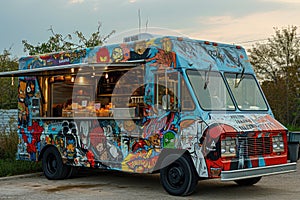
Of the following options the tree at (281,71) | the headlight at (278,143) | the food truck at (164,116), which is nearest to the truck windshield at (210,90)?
the food truck at (164,116)

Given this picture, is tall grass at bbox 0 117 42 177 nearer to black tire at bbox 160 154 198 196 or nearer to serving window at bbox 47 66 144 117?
serving window at bbox 47 66 144 117

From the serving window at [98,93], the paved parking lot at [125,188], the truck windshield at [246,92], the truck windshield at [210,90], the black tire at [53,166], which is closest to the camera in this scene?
the truck windshield at [210,90]

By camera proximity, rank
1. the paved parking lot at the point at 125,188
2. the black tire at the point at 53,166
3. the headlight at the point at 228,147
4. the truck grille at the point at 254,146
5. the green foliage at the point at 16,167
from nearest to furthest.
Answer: the headlight at the point at 228,147 → the truck grille at the point at 254,146 → the paved parking lot at the point at 125,188 → the black tire at the point at 53,166 → the green foliage at the point at 16,167

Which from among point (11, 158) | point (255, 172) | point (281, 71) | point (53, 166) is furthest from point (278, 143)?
point (281, 71)

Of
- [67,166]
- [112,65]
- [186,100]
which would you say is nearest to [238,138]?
[186,100]

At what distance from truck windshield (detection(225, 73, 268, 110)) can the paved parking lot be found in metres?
1.80

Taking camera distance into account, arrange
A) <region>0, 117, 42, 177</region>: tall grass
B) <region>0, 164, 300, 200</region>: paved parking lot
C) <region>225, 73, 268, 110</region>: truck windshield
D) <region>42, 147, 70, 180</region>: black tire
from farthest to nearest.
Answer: <region>0, 117, 42, 177</region>: tall grass, <region>42, 147, 70, 180</region>: black tire, <region>225, 73, 268, 110</region>: truck windshield, <region>0, 164, 300, 200</region>: paved parking lot

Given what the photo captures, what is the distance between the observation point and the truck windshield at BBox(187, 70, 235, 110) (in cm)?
1036

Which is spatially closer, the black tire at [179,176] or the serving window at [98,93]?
the black tire at [179,176]

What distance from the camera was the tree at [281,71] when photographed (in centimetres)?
2965

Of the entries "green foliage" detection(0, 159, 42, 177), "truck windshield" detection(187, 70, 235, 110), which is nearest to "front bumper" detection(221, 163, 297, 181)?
"truck windshield" detection(187, 70, 235, 110)

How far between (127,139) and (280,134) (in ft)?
10.4

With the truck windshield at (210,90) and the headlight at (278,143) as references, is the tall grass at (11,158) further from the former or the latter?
the headlight at (278,143)

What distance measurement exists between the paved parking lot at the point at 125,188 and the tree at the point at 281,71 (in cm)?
1650
